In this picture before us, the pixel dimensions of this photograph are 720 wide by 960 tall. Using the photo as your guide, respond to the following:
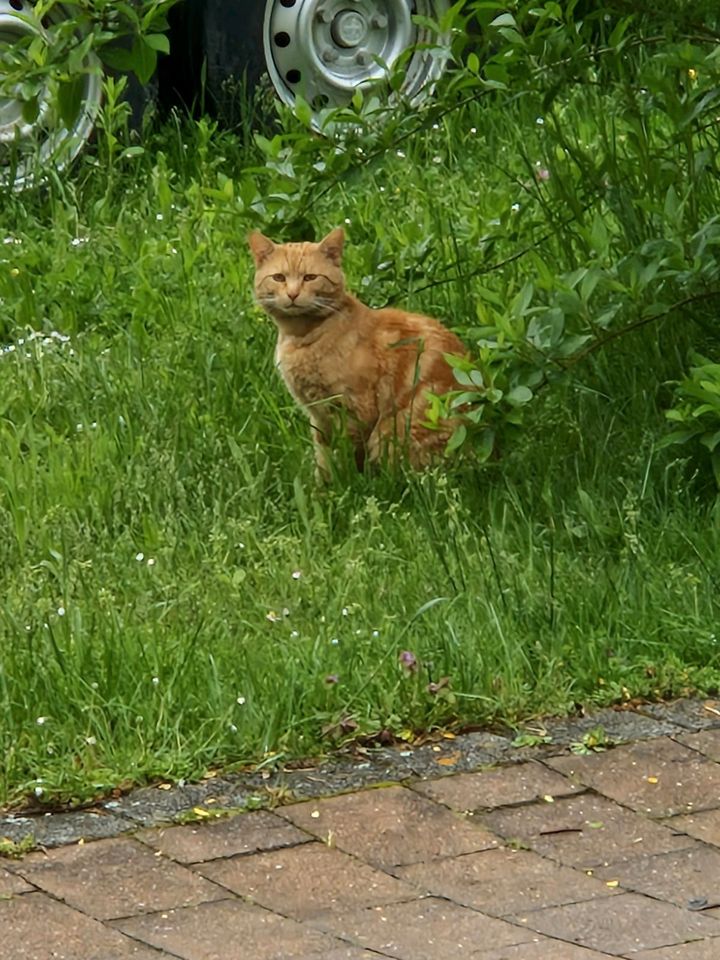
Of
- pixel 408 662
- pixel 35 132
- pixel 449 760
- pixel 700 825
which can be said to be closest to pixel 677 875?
pixel 700 825

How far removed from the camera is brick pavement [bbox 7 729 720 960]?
3.55 metres

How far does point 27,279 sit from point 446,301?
1.66 meters

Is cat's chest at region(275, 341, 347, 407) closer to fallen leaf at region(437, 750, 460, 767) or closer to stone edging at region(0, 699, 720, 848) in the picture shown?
stone edging at region(0, 699, 720, 848)

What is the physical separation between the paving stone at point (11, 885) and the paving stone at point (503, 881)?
71cm

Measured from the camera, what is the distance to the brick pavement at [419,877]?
11.7ft

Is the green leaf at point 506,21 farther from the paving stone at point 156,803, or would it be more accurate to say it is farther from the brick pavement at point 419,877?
the paving stone at point 156,803

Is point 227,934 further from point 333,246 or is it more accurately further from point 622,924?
point 333,246

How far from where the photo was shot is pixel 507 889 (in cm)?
377

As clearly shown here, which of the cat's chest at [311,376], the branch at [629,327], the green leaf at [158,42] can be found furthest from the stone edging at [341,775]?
the cat's chest at [311,376]

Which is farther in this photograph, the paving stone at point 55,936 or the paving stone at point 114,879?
the paving stone at point 114,879

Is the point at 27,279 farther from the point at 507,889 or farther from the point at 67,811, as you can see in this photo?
the point at 507,889

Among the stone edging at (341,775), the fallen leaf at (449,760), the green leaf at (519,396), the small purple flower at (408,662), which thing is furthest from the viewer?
the green leaf at (519,396)

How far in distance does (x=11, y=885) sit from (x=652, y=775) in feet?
4.54

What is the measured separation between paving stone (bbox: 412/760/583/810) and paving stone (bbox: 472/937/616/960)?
23.6 inches
